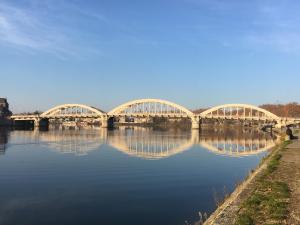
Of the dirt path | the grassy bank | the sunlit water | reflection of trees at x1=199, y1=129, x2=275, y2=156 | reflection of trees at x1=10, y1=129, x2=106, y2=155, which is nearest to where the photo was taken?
the grassy bank

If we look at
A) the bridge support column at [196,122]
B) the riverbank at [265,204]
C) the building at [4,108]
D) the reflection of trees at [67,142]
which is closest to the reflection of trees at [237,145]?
the reflection of trees at [67,142]

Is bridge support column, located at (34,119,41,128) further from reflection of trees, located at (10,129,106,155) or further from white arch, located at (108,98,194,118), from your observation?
reflection of trees, located at (10,129,106,155)

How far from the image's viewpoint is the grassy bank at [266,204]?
9.96 m

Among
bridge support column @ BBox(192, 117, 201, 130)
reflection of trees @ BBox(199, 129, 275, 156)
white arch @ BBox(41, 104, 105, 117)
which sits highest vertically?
white arch @ BBox(41, 104, 105, 117)

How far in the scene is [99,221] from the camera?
13.0 m

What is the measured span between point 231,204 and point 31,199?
326 inches

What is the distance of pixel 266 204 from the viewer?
11602 mm

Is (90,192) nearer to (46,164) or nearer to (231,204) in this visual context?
(231,204)

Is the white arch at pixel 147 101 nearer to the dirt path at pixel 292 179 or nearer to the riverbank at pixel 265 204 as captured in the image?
the dirt path at pixel 292 179

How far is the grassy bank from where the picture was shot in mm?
9961

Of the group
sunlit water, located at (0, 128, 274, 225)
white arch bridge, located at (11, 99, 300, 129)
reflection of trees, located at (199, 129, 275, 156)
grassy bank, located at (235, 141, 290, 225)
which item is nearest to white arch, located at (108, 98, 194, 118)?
white arch bridge, located at (11, 99, 300, 129)

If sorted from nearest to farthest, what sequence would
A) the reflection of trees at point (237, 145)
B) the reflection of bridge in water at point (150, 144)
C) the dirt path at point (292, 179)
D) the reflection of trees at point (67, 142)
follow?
1. the dirt path at point (292, 179)
2. the reflection of bridge in water at point (150, 144)
3. the reflection of trees at point (67, 142)
4. the reflection of trees at point (237, 145)

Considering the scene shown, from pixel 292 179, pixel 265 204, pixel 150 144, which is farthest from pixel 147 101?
pixel 265 204

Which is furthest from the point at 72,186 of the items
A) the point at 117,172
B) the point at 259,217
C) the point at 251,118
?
the point at 251,118
